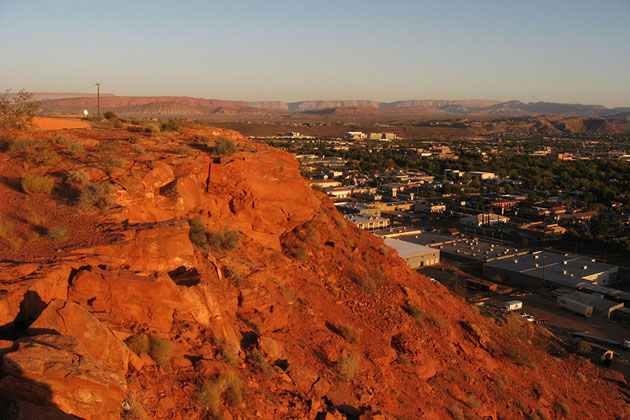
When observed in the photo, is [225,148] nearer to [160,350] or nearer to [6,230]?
[6,230]

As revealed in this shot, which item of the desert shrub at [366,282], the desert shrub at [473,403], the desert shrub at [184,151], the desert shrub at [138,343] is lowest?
the desert shrub at [473,403]

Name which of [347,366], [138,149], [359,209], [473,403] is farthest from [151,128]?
[359,209]

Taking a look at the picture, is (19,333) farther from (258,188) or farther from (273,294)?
(258,188)

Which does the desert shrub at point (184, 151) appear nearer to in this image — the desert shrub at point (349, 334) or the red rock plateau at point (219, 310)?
the red rock plateau at point (219, 310)

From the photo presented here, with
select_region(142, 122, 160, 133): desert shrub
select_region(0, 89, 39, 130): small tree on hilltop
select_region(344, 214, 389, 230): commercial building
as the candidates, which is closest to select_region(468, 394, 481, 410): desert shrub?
select_region(142, 122, 160, 133): desert shrub

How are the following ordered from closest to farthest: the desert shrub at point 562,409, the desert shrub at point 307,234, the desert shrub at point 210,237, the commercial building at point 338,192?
→ 1. the desert shrub at point 210,237
2. the desert shrub at point 562,409
3. the desert shrub at point 307,234
4. the commercial building at point 338,192

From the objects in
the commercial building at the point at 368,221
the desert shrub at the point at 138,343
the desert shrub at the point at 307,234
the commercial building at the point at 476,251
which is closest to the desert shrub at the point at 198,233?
the desert shrub at the point at 307,234

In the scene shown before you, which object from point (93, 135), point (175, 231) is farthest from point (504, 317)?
point (93, 135)

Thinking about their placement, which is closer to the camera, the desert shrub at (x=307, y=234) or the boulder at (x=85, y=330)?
the boulder at (x=85, y=330)
